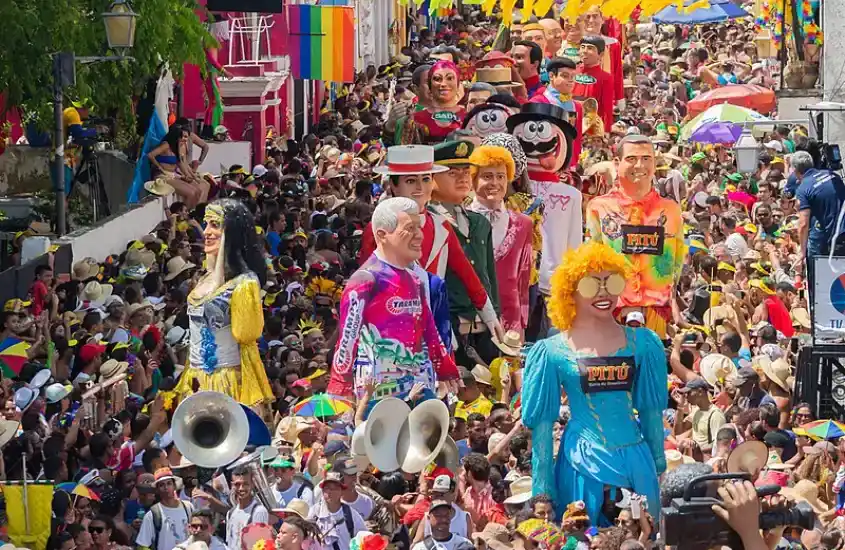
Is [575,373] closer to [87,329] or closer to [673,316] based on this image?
[673,316]

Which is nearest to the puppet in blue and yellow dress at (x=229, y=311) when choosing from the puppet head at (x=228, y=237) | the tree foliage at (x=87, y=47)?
the puppet head at (x=228, y=237)

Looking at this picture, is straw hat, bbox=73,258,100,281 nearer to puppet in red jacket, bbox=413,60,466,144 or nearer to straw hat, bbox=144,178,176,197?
puppet in red jacket, bbox=413,60,466,144

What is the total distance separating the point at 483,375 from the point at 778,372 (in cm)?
218

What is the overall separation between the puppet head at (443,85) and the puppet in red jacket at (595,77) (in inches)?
188

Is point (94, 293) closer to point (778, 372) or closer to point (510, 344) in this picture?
point (510, 344)

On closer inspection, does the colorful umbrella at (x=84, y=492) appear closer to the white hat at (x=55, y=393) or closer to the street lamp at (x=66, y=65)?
the white hat at (x=55, y=393)

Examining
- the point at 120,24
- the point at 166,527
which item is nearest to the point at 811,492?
the point at 166,527

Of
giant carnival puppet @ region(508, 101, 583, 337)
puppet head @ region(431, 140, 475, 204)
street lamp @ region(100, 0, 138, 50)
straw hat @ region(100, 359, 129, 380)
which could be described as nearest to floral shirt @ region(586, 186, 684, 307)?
puppet head @ region(431, 140, 475, 204)

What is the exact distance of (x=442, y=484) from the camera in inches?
458

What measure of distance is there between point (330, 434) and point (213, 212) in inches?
57.1

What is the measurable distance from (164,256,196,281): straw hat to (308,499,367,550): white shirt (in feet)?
25.5

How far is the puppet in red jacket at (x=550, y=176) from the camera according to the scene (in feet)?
58.2

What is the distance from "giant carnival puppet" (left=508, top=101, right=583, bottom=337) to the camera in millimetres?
17734

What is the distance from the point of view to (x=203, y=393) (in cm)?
1241
